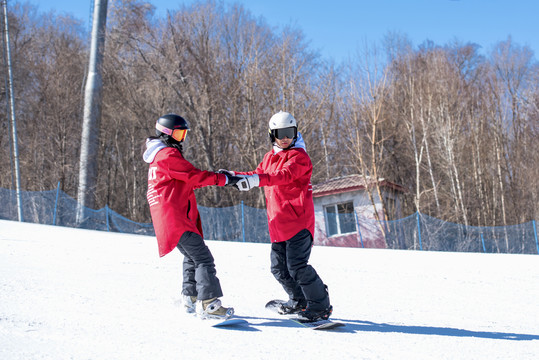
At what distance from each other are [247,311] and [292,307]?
39 centimetres

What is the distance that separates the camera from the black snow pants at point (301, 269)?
3826 mm

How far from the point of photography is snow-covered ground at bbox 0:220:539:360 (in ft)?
9.84

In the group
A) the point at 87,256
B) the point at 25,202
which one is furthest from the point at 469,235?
the point at 25,202

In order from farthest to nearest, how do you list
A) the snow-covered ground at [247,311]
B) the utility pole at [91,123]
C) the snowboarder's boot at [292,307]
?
the utility pole at [91,123] → the snowboarder's boot at [292,307] → the snow-covered ground at [247,311]

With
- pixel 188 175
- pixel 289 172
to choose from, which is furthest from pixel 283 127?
pixel 188 175

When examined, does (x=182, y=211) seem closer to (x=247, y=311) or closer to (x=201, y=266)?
(x=201, y=266)

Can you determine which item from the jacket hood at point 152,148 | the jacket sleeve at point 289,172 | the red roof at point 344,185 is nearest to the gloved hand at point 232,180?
the jacket sleeve at point 289,172

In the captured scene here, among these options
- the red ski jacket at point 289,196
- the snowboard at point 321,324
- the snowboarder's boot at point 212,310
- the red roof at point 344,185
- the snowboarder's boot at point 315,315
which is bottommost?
the snowboard at point 321,324

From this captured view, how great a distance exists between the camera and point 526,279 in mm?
6789

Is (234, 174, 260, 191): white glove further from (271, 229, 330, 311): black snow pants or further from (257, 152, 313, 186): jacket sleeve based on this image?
(271, 229, 330, 311): black snow pants

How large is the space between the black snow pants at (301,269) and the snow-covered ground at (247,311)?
0.90ft

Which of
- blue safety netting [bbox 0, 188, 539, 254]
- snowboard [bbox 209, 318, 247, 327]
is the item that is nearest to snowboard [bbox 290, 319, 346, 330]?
snowboard [bbox 209, 318, 247, 327]

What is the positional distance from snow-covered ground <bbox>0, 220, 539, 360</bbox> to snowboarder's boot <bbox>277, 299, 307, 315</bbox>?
0.11 m

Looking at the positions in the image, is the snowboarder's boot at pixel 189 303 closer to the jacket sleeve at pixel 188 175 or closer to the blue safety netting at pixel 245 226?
the jacket sleeve at pixel 188 175
